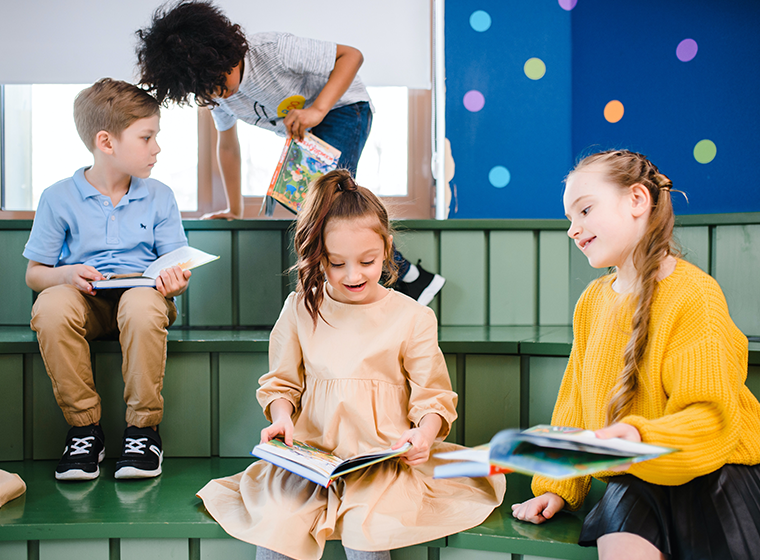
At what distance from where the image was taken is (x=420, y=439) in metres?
0.94

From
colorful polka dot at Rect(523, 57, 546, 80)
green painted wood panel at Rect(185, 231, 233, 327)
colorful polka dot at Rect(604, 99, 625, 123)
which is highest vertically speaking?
colorful polka dot at Rect(523, 57, 546, 80)

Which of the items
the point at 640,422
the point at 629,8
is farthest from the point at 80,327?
the point at 629,8

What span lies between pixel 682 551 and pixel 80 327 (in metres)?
1.19

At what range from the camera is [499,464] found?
23.4 inches

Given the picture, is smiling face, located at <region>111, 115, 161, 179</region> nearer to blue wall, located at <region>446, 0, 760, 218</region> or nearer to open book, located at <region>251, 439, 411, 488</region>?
open book, located at <region>251, 439, 411, 488</region>

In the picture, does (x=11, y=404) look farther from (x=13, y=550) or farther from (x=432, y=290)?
(x=432, y=290)

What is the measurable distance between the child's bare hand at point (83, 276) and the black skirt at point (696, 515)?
44.3 inches

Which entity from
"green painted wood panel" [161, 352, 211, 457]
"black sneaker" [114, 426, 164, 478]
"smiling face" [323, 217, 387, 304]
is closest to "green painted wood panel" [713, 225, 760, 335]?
"smiling face" [323, 217, 387, 304]

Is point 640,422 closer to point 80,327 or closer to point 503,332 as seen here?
point 503,332

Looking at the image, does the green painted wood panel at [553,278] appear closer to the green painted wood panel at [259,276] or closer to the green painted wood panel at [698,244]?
the green painted wood panel at [698,244]

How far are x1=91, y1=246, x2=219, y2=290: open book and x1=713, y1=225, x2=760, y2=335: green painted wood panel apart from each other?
1.22m

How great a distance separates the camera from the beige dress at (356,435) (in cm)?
89

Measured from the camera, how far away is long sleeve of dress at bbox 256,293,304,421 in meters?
1.08

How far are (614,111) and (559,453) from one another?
1578 mm
